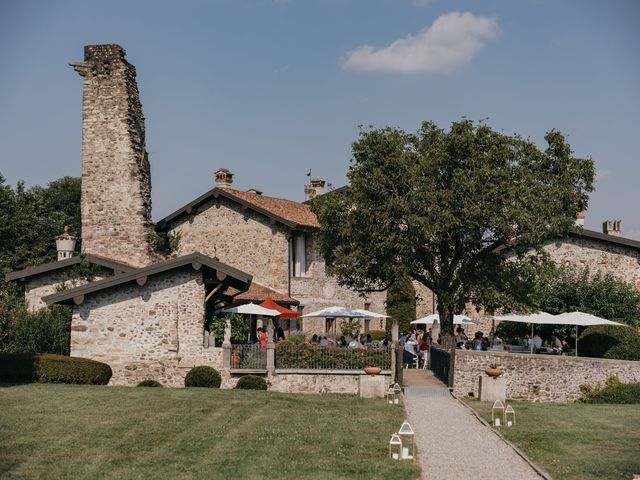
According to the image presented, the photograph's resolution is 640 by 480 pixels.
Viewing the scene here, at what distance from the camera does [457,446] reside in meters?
16.4

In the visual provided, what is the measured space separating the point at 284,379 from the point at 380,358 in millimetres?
3097

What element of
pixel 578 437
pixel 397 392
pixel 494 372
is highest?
pixel 494 372

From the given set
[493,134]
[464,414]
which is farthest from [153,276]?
[493,134]

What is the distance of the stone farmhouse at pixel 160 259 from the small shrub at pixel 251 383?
1259 millimetres

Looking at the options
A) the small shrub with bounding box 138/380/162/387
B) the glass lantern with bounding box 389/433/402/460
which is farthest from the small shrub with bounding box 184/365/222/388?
the glass lantern with bounding box 389/433/402/460

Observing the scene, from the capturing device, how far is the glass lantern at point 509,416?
19.8 m

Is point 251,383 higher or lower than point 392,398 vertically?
higher

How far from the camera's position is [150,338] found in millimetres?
27969

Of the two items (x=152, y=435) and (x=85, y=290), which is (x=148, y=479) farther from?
(x=85, y=290)

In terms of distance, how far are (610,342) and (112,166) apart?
787 inches

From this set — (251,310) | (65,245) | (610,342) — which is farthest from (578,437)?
(65,245)

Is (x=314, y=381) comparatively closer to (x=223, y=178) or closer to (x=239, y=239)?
(x=239, y=239)

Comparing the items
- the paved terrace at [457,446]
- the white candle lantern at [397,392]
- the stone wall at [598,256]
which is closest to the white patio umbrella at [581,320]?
the stone wall at [598,256]

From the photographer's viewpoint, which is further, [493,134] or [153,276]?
[493,134]
